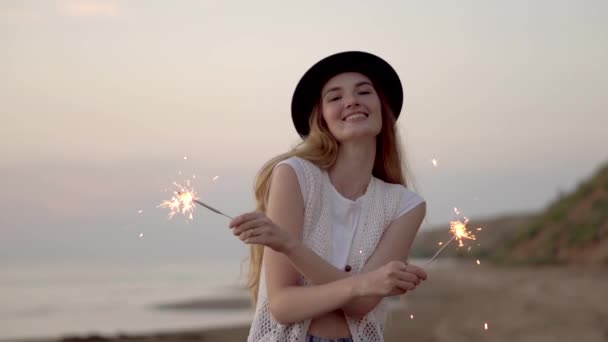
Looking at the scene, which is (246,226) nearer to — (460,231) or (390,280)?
(390,280)

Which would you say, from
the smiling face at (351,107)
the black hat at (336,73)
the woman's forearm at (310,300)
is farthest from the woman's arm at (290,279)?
the black hat at (336,73)

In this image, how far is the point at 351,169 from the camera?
3656 millimetres

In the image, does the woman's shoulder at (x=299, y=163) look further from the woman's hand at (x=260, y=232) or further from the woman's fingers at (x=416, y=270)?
the woman's fingers at (x=416, y=270)

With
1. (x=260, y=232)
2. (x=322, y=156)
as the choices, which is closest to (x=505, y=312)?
(x=322, y=156)

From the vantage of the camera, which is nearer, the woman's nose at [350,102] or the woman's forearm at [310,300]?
the woman's forearm at [310,300]

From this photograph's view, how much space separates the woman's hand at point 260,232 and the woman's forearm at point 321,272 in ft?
0.13

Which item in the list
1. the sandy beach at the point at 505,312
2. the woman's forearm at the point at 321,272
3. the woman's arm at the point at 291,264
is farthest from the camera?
the sandy beach at the point at 505,312

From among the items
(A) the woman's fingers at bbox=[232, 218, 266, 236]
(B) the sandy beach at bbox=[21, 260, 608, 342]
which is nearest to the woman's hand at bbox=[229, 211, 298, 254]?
(A) the woman's fingers at bbox=[232, 218, 266, 236]

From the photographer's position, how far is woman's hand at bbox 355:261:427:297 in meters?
3.08

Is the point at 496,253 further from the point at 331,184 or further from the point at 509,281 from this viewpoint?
the point at 331,184

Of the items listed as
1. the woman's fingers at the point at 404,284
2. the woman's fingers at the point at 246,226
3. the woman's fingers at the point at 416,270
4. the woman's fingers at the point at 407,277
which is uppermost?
the woman's fingers at the point at 246,226

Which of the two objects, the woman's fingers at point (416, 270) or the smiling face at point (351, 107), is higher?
the smiling face at point (351, 107)

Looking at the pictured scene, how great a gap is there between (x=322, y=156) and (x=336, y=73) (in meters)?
0.36

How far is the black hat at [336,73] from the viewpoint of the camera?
374cm
